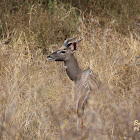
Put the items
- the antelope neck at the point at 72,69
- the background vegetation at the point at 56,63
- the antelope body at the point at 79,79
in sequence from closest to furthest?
the background vegetation at the point at 56,63
the antelope body at the point at 79,79
the antelope neck at the point at 72,69

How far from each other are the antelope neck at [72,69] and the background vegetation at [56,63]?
0.88 ft

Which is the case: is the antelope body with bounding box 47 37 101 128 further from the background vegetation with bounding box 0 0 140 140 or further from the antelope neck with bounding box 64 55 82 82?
the background vegetation with bounding box 0 0 140 140

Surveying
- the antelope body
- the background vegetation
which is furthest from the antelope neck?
the background vegetation

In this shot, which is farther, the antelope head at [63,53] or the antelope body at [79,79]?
the antelope head at [63,53]

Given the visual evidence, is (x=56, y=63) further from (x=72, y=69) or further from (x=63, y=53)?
(x=72, y=69)

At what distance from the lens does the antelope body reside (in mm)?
5355

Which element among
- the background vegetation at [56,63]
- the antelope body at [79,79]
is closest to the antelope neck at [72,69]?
the antelope body at [79,79]

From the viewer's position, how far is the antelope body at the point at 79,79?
5.36 meters

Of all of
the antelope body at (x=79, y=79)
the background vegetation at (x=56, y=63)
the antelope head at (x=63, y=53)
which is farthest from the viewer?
the antelope head at (x=63, y=53)

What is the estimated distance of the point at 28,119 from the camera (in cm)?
553

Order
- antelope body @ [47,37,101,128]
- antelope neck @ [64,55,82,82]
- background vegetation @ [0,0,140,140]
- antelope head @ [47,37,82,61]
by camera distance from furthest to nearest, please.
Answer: antelope head @ [47,37,82,61], antelope neck @ [64,55,82,82], antelope body @ [47,37,101,128], background vegetation @ [0,0,140,140]

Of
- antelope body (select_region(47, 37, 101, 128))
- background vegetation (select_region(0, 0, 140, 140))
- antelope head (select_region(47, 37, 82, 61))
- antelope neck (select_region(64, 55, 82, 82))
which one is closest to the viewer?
background vegetation (select_region(0, 0, 140, 140))

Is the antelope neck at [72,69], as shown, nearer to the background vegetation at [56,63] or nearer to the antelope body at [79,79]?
the antelope body at [79,79]

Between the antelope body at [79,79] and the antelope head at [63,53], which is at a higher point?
the antelope head at [63,53]
